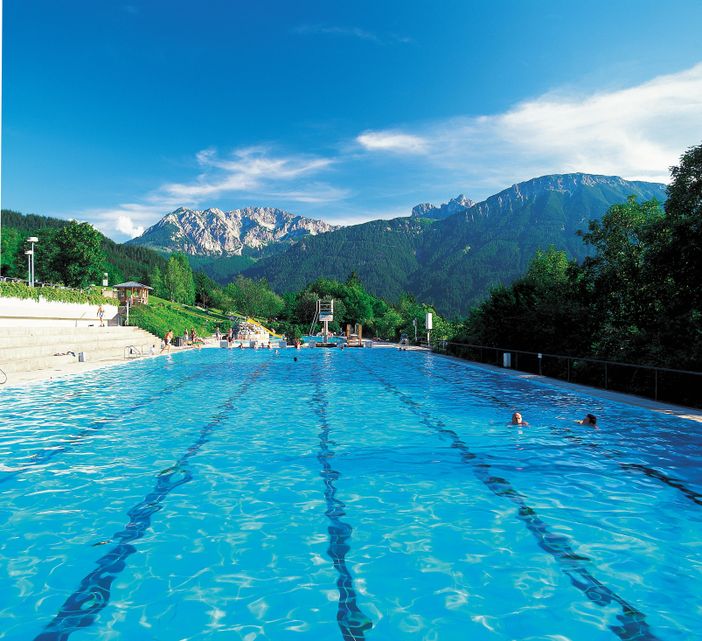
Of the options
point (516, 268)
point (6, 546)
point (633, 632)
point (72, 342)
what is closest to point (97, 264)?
point (72, 342)

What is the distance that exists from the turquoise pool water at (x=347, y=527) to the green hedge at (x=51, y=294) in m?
24.6

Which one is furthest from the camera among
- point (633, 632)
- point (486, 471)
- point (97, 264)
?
point (97, 264)

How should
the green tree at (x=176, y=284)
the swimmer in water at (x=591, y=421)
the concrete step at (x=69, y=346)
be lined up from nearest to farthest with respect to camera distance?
the swimmer in water at (x=591, y=421) → the concrete step at (x=69, y=346) → the green tree at (x=176, y=284)

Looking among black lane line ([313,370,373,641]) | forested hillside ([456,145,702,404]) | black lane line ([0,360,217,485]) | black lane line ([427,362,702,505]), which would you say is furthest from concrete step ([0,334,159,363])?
forested hillside ([456,145,702,404])

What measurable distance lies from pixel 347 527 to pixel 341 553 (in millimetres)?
647

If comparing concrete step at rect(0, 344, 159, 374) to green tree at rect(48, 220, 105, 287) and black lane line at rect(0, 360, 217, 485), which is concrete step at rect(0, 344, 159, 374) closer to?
black lane line at rect(0, 360, 217, 485)

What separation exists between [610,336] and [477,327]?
8286 mm

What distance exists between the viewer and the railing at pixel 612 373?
13.7 m

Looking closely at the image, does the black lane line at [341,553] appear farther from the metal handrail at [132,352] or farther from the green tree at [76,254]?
the green tree at [76,254]

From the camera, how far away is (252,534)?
5559 millimetres

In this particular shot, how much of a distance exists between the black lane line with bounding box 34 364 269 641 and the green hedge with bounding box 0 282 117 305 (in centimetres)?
3062

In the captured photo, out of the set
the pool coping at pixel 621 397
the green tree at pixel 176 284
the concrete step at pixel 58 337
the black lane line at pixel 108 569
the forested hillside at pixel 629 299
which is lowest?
the black lane line at pixel 108 569

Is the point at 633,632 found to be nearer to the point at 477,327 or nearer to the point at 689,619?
the point at 689,619

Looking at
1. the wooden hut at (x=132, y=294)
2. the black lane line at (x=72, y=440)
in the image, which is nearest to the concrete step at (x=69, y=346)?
the black lane line at (x=72, y=440)
